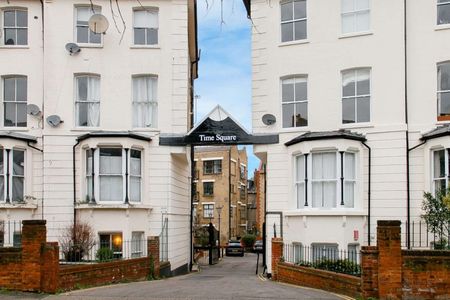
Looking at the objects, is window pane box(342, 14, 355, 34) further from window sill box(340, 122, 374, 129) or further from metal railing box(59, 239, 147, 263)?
metal railing box(59, 239, 147, 263)

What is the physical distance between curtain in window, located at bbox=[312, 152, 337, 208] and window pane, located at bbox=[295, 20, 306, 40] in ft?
15.7

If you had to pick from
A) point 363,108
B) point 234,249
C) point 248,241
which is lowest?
point 248,241

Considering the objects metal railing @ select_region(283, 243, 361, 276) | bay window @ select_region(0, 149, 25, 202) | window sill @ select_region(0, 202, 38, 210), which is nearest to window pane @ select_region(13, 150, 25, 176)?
bay window @ select_region(0, 149, 25, 202)

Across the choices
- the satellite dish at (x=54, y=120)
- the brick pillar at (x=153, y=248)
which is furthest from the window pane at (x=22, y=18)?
the brick pillar at (x=153, y=248)

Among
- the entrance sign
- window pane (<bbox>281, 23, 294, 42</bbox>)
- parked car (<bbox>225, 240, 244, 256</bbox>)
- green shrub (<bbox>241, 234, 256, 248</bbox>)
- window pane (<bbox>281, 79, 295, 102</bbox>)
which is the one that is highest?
window pane (<bbox>281, 23, 294, 42</bbox>)

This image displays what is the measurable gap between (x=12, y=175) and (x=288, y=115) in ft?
35.9

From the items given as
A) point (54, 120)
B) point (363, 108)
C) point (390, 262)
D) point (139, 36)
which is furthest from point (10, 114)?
point (390, 262)

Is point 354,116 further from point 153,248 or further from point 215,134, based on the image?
point 153,248

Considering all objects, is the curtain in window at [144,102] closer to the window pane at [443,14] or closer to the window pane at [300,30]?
the window pane at [300,30]

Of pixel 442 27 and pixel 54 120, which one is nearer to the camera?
pixel 442 27

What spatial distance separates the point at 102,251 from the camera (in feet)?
72.2

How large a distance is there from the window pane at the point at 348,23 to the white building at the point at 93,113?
6.37 metres

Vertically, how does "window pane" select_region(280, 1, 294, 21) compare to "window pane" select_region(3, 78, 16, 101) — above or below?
above

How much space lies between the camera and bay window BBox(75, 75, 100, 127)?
2444cm
